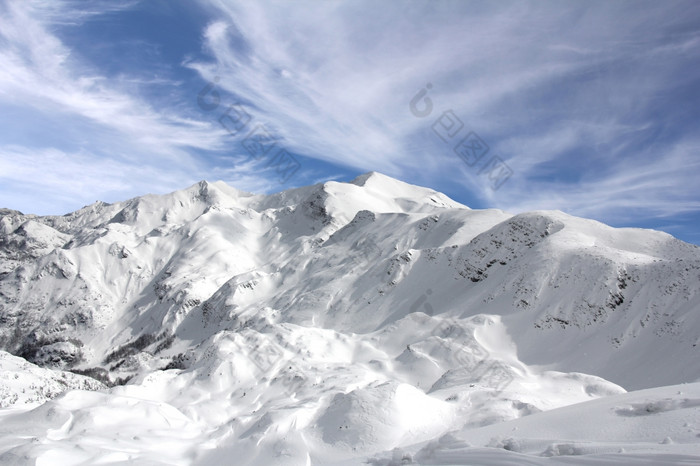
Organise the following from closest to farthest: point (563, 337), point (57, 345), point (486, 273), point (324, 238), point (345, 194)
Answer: point (563, 337)
point (486, 273)
point (57, 345)
point (324, 238)
point (345, 194)

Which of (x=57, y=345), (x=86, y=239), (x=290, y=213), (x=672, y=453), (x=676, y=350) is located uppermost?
(x=290, y=213)

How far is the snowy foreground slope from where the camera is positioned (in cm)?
1051

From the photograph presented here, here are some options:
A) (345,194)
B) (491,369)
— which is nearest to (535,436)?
(491,369)

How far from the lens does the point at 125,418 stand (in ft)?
63.0

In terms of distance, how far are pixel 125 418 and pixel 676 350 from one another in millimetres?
36639

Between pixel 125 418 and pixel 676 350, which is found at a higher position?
pixel 676 350

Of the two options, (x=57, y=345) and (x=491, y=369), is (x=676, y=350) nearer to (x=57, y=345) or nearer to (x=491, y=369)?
(x=491, y=369)

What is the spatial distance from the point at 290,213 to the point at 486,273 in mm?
89520

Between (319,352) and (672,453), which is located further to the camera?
(319,352)

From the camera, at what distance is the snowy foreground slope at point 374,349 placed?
10508 millimetres

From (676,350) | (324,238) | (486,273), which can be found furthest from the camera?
(324,238)

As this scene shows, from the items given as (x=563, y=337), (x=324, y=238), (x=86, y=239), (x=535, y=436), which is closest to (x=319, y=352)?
(x=563, y=337)

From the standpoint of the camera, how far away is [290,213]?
447 ft

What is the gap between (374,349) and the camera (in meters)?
45.8
